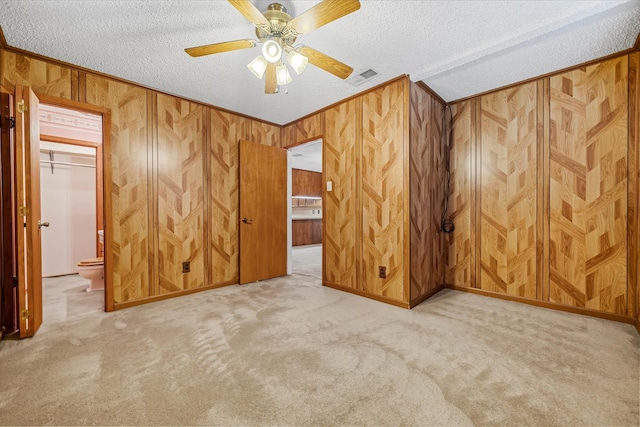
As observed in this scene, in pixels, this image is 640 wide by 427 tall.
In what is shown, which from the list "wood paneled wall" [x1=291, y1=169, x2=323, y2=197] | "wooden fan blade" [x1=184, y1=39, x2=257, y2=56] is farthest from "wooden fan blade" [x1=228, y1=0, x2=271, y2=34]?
"wood paneled wall" [x1=291, y1=169, x2=323, y2=197]

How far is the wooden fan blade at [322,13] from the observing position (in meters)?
1.56

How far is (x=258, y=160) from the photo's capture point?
13.8 feet

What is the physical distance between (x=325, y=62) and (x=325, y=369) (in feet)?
7.41

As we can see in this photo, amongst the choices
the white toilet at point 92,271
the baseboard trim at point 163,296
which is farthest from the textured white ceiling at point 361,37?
the baseboard trim at point 163,296

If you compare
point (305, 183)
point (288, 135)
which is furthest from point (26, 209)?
point (305, 183)

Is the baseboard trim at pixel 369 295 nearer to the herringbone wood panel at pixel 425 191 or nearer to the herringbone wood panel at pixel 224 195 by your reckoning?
the herringbone wood panel at pixel 425 191

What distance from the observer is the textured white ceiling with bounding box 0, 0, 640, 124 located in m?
2.02

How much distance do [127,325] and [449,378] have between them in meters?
2.80

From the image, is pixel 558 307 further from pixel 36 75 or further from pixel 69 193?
pixel 69 193

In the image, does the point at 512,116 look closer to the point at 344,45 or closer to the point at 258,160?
the point at 344,45

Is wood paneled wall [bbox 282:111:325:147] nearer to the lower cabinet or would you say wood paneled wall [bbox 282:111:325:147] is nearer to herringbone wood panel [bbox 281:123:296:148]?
herringbone wood panel [bbox 281:123:296:148]

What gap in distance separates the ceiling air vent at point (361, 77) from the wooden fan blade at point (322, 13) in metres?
1.32

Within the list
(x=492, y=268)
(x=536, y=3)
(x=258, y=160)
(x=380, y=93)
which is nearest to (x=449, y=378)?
(x=492, y=268)

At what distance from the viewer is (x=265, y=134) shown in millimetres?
4488
